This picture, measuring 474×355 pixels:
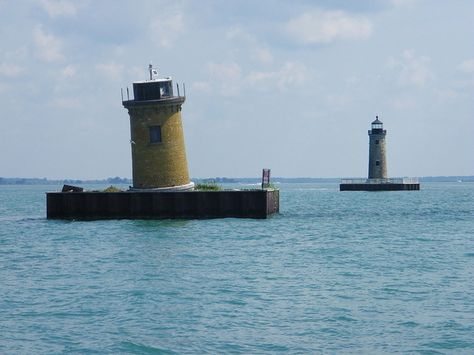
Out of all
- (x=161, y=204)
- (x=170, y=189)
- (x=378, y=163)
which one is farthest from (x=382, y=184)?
(x=161, y=204)

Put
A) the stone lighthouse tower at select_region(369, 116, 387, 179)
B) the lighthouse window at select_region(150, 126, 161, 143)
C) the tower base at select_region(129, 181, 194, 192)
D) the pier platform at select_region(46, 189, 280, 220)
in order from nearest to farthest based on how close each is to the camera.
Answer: the pier platform at select_region(46, 189, 280, 220), the tower base at select_region(129, 181, 194, 192), the lighthouse window at select_region(150, 126, 161, 143), the stone lighthouse tower at select_region(369, 116, 387, 179)

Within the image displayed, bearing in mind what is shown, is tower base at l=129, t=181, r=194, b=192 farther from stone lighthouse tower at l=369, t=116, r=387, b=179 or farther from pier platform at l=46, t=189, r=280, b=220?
stone lighthouse tower at l=369, t=116, r=387, b=179

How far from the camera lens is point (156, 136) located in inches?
2226

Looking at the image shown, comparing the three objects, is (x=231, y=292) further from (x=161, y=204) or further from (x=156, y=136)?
(x=156, y=136)

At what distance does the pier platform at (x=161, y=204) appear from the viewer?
55156mm

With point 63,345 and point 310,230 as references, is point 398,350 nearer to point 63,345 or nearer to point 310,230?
point 63,345

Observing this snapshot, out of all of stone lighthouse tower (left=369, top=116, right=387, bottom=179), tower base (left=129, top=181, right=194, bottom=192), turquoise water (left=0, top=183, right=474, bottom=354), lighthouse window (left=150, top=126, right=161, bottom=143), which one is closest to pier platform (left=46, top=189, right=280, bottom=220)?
tower base (left=129, top=181, right=194, bottom=192)

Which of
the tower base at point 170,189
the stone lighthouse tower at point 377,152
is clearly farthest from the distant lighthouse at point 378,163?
the tower base at point 170,189

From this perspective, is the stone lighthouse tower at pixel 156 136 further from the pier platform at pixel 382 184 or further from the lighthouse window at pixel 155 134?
the pier platform at pixel 382 184

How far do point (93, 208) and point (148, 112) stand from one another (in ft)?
24.2

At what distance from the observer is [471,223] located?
64.8m

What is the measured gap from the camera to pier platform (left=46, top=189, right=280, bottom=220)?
5516 centimetres

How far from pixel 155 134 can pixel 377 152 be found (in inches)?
2968

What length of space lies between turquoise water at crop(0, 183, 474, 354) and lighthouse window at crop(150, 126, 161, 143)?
806cm
